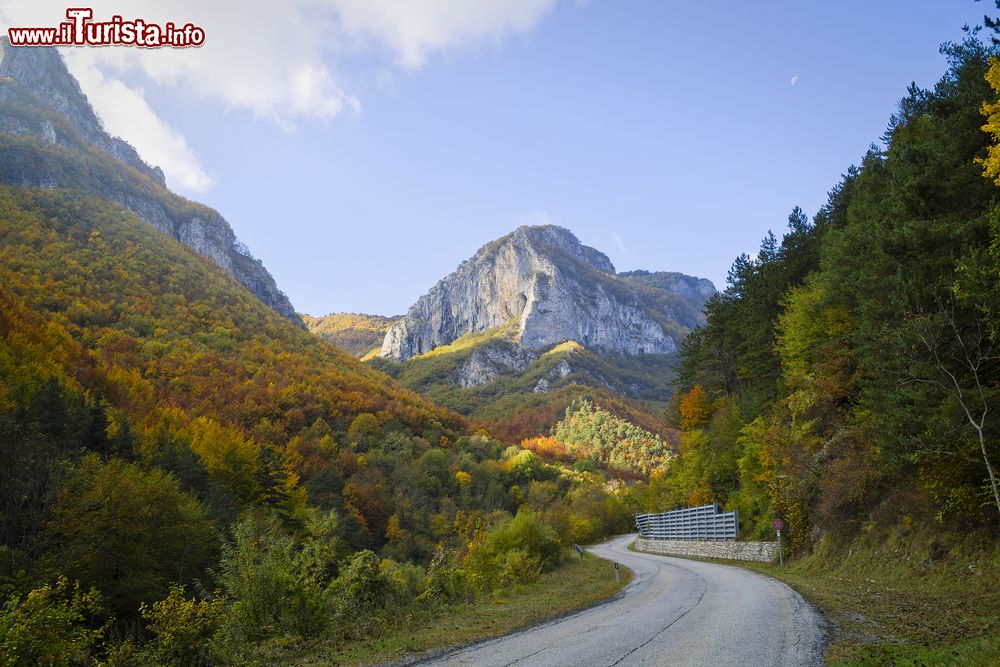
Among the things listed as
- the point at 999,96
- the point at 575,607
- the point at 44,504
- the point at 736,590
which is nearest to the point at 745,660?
the point at 575,607

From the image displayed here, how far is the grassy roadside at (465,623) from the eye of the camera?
9.39m

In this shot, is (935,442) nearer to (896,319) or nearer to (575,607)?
(896,319)

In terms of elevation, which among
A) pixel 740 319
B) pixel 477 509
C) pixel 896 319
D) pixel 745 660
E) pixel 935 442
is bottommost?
pixel 477 509

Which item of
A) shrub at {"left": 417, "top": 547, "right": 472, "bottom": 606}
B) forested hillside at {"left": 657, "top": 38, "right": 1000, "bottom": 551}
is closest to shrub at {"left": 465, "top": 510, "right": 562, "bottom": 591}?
shrub at {"left": 417, "top": 547, "right": 472, "bottom": 606}

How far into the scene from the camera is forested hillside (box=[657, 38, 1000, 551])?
13.3m

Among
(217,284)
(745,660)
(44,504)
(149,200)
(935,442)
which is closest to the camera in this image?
(745,660)

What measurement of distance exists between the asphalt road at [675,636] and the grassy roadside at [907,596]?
65 centimetres

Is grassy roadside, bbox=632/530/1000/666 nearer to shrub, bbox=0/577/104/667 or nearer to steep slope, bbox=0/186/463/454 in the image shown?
shrub, bbox=0/577/104/667

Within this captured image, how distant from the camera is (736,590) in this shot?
16.2 m

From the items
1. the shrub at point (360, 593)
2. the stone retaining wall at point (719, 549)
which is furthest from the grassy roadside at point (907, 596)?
the shrub at point (360, 593)

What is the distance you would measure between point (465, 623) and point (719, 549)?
24.7 meters

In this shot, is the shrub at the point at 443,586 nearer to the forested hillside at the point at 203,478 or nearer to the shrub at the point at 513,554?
the forested hillside at the point at 203,478

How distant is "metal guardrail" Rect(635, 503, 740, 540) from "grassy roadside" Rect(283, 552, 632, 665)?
1266cm

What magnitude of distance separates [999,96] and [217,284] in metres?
148
